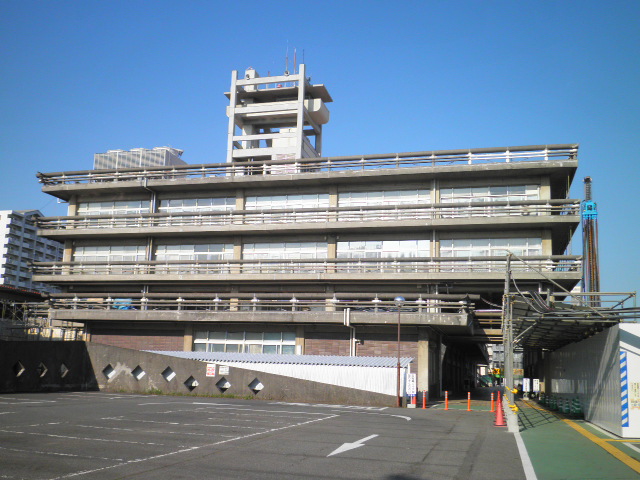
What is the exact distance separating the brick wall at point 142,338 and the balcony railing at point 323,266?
4.33 meters

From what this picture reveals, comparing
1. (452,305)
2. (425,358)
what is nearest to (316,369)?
(425,358)

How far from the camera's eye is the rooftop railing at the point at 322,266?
38156mm

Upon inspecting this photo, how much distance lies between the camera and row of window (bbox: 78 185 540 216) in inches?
1615

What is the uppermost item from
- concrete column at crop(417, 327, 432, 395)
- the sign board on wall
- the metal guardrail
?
the metal guardrail

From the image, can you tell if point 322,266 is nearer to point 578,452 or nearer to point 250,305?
point 250,305

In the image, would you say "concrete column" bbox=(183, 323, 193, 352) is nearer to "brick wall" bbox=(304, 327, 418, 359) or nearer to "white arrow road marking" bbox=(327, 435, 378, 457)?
"brick wall" bbox=(304, 327, 418, 359)

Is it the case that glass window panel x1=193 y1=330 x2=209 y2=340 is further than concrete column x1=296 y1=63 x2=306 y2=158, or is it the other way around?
concrete column x1=296 y1=63 x2=306 y2=158

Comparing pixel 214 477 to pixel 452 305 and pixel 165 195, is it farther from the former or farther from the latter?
pixel 165 195

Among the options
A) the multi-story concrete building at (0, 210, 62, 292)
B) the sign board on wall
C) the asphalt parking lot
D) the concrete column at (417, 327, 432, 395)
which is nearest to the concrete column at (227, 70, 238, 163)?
the concrete column at (417, 327, 432, 395)

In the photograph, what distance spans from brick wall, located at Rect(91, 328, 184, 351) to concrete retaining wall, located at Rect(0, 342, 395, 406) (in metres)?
8.06

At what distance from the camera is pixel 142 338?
43.3m

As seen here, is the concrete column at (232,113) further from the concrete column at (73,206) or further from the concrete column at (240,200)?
the concrete column at (240,200)

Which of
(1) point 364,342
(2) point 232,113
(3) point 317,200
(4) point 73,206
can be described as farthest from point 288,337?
(2) point 232,113

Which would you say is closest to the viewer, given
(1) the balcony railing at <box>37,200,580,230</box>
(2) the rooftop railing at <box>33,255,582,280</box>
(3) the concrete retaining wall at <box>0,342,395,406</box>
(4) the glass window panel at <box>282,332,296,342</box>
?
(3) the concrete retaining wall at <box>0,342,395,406</box>
